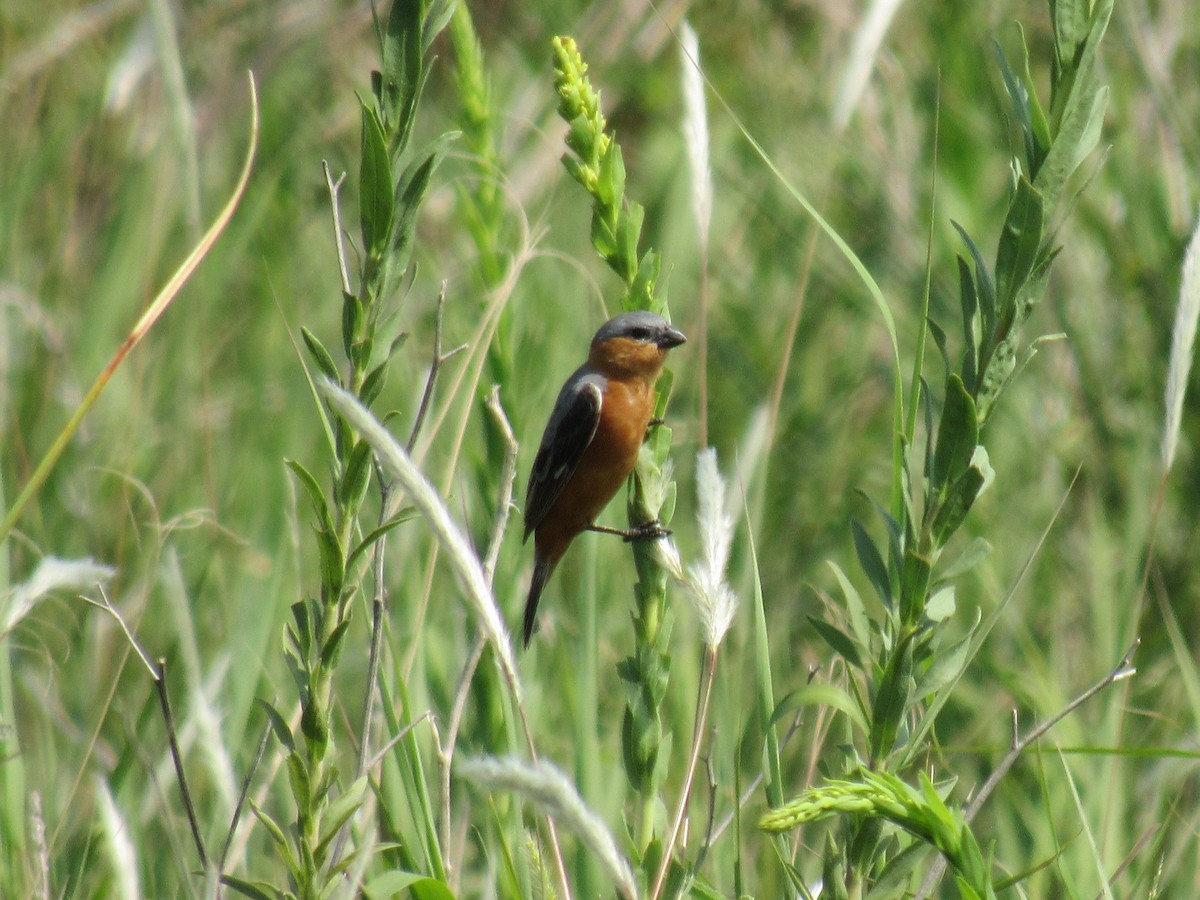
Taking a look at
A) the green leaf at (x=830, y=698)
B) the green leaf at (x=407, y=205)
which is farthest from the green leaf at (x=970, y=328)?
the green leaf at (x=407, y=205)

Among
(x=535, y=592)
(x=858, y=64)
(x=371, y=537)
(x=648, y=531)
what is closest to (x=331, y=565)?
(x=371, y=537)

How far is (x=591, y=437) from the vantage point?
11.2 ft

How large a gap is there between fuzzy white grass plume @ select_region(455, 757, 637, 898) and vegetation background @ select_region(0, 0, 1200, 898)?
442 millimetres

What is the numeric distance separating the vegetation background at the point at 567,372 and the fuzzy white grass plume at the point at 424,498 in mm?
476

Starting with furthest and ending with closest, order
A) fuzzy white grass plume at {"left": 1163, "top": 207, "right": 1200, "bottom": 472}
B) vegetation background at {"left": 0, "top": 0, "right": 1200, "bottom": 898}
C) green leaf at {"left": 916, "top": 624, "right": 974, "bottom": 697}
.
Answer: vegetation background at {"left": 0, "top": 0, "right": 1200, "bottom": 898}, fuzzy white grass plume at {"left": 1163, "top": 207, "right": 1200, "bottom": 472}, green leaf at {"left": 916, "top": 624, "right": 974, "bottom": 697}

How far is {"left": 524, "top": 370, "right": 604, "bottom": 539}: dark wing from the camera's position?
3.45 metres

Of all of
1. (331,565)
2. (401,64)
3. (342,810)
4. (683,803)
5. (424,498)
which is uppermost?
(401,64)

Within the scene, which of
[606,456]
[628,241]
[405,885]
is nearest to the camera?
[405,885]

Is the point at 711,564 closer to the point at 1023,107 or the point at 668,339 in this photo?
the point at 1023,107

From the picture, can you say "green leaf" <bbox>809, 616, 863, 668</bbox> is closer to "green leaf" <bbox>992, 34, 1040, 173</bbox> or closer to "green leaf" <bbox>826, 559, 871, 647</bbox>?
"green leaf" <bbox>826, 559, 871, 647</bbox>

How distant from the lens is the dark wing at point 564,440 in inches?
136

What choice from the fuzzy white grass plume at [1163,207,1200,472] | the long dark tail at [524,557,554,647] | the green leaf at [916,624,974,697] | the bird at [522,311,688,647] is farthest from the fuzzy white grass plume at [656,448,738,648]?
the bird at [522,311,688,647]

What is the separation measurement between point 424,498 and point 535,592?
6.55 feet

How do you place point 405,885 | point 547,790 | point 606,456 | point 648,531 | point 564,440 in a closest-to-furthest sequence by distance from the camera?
point 547,790 < point 405,885 < point 648,531 < point 606,456 < point 564,440
